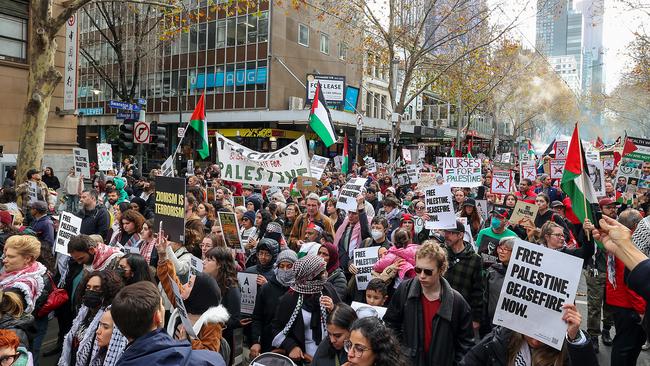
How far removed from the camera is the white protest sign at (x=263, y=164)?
1016 centimetres

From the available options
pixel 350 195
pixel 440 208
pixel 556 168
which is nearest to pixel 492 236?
pixel 440 208

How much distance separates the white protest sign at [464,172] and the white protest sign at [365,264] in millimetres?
7940

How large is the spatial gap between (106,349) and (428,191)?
16.2 ft

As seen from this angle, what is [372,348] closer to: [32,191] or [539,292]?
[539,292]

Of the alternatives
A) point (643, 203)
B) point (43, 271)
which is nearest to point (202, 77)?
point (643, 203)

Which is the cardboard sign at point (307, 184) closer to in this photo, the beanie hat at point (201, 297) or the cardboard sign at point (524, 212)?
the cardboard sign at point (524, 212)

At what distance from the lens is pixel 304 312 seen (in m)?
4.68

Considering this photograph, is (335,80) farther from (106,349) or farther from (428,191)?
(106,349)

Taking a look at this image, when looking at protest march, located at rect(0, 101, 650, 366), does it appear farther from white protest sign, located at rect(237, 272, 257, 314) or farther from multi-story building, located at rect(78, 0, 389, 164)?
multi-story building, located at rect(78, 0, 389, 164)

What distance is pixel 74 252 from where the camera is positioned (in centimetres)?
533

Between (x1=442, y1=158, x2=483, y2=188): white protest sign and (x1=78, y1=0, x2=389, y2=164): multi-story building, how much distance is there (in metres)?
17.6

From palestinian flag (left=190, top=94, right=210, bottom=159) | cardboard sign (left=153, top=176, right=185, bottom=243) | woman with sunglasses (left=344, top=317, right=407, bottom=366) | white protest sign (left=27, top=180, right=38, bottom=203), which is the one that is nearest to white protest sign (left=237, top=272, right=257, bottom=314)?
cardboard sign (left=153, top=176, right=185, bottom=243)

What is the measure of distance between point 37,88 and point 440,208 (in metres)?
9.89

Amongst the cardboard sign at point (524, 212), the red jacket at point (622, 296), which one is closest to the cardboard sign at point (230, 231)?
the red jacket at point (622, 296)
